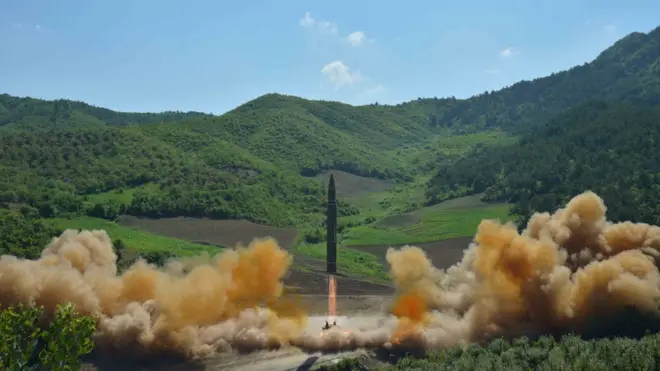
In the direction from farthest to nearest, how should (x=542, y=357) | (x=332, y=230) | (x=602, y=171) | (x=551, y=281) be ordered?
(x=602, y=171)
(x=332, y=230)
(x=551, y=281)
(x=542, y=357)

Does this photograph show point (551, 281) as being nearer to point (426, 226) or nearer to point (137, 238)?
point (137, 238)

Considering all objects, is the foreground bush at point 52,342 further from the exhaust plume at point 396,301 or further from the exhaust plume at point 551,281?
the exhaust plume at point 551,281

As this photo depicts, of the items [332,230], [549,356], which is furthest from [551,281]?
[332,230]

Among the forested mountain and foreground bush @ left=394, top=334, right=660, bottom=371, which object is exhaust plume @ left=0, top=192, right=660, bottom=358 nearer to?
foreground bush @ left=394, top=334, right=660, bottom=371

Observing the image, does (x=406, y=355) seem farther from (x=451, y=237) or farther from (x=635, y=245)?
(x=451, y=237)

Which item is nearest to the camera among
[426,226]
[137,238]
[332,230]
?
[332,230]

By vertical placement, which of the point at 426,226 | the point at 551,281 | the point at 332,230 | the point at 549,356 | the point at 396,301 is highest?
the point at 332,230

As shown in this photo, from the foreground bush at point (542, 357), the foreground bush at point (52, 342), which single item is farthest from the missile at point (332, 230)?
the foreground bush at point (52, 342)

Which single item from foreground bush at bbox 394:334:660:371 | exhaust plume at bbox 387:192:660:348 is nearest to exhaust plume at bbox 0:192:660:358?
exhaust plume at bbox 387:192:660:348
